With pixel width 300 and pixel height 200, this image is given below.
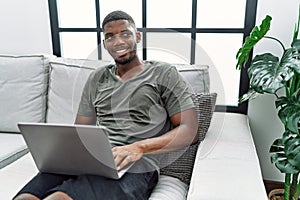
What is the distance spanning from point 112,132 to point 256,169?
0.61 m

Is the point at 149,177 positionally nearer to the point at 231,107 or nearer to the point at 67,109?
the point at 67,109

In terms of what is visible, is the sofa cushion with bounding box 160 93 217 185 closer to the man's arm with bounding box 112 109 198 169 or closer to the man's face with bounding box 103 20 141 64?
the man's arm with bounding box 112 109 198 169

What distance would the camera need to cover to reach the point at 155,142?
1163mm

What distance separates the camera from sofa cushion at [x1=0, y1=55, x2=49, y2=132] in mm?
1764

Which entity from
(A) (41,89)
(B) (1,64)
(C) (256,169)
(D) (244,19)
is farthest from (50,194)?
(D) (244,19)

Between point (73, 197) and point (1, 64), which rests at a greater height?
point (1, 64)

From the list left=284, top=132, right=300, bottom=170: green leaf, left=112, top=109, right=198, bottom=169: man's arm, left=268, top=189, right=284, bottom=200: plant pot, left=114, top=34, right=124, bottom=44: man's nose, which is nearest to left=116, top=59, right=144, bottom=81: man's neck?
left=114, top=34, right=124, bottom=44: man's nose

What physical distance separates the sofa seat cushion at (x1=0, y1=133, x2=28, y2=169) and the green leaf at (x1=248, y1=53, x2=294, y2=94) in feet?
4.15

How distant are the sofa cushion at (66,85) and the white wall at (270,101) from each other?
3.01ft

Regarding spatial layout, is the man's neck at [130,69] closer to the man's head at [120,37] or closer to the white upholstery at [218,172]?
the man's head at [120,37]

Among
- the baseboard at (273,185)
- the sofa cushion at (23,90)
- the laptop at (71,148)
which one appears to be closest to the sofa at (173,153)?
the sofa cushion at (23,90)

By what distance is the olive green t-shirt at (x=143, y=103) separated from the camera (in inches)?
48.1

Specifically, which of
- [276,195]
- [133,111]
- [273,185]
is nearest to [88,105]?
[133,111]

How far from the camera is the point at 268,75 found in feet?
3.74
